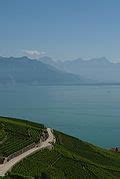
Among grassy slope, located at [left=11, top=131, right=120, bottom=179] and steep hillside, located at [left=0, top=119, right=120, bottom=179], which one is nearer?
steep hillside, located at [left=0, top=119, right=120, bottom=179]

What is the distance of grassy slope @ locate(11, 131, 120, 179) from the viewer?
131 ft

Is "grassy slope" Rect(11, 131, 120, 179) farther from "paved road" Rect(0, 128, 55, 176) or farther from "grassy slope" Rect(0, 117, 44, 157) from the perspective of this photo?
"grassy slope" Rect(0, 117, 44, 157)

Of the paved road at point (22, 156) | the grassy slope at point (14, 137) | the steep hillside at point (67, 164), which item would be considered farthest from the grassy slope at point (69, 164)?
the grassy slope at point (14, 137)

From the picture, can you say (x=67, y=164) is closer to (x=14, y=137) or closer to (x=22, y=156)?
(x=22, y=156)

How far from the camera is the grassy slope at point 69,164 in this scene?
131 feet

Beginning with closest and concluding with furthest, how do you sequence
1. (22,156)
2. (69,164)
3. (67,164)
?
(22,156), (67,164), (69,164)

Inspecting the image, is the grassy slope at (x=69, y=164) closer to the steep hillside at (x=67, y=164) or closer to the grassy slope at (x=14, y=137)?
the steep hillside at (x=67, y=164)

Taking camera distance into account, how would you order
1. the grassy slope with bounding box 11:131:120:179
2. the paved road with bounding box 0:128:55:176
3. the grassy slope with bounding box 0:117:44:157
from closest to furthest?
1. the paved road with bounding box 0:128:55:176
2. the grassy slope with bounding box 11:131:120:179
3. the grassy slope with bounding box 0:117:44:157

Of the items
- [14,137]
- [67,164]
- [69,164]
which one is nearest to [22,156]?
[67,164]

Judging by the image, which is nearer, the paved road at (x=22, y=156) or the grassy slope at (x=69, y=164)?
the paved road at (x=22, y=156)

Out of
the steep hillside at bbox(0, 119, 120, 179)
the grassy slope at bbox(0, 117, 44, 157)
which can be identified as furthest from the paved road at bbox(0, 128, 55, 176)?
the grassy slope at bbox(0, 117, 44, 157)

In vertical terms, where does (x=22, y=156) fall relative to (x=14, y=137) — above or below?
above

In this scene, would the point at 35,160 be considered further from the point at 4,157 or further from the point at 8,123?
the point at 8,123

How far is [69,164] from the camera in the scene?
147 feet
